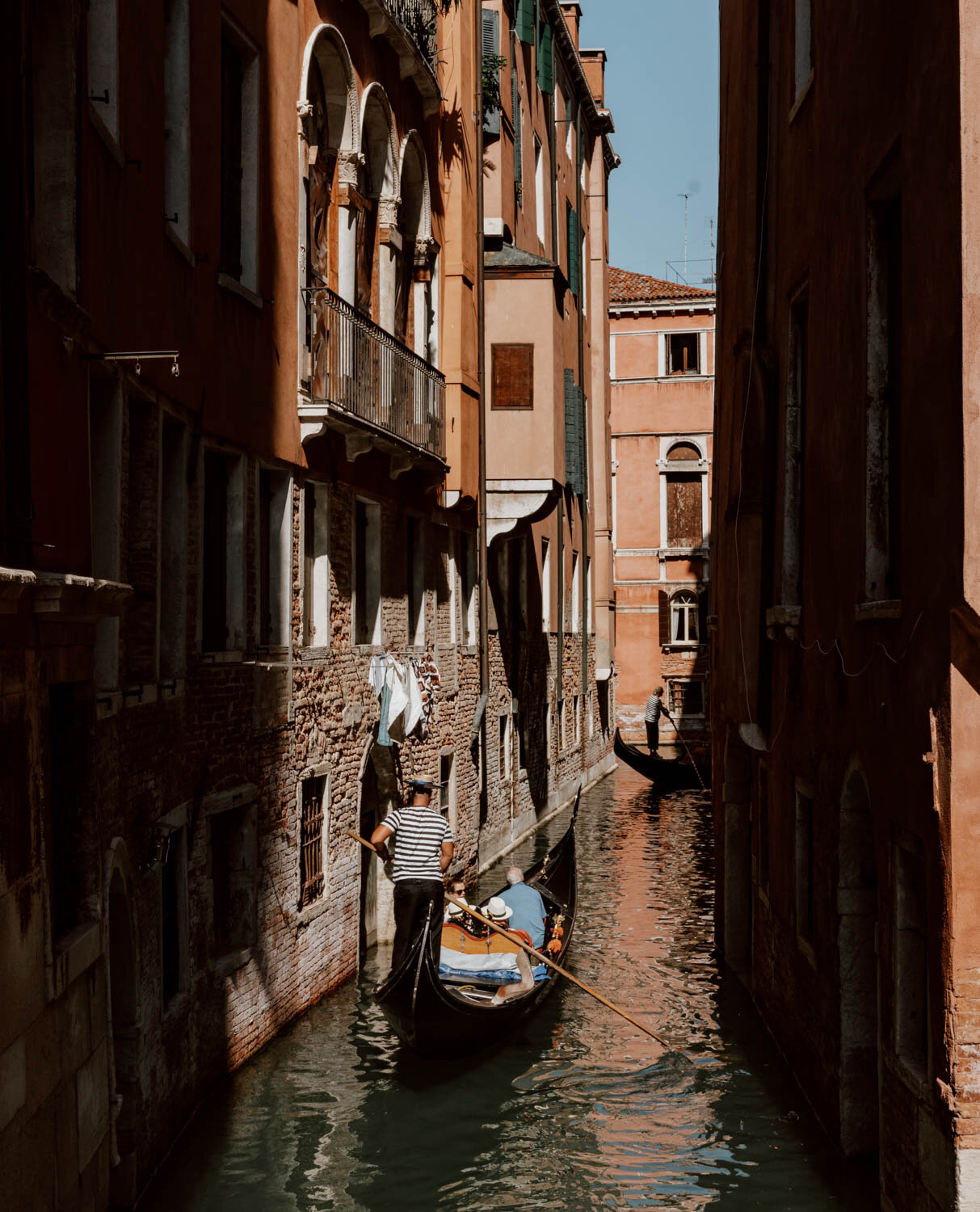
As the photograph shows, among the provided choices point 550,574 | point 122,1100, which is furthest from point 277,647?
point 550,574

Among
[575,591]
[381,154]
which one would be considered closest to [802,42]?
[381,154]

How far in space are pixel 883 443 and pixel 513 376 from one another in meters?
9.74

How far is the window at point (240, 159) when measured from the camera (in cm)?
966

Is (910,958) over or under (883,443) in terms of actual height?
under

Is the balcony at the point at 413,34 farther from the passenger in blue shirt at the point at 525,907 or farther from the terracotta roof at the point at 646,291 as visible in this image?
the terracotta roof at the point at 646,291

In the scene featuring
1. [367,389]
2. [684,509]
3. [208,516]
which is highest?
[684,509]

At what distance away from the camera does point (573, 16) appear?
26734mm

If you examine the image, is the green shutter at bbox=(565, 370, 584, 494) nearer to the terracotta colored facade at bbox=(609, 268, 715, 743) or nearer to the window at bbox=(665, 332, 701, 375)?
the terracotta colored facade at bbox=(609, 268, 715, 743)

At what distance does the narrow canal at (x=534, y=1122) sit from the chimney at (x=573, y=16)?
60.6ft

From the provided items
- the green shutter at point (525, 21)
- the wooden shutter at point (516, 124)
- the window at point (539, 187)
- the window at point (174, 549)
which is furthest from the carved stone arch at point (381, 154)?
the window at point (539, 187)

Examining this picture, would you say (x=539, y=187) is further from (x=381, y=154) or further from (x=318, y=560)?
(x=318, y=560)

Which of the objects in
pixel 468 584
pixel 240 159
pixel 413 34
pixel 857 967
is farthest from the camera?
pixel 468 584

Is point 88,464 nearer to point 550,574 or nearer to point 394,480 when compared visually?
point 394,480

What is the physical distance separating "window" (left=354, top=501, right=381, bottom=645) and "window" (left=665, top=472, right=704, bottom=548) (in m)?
21.2
